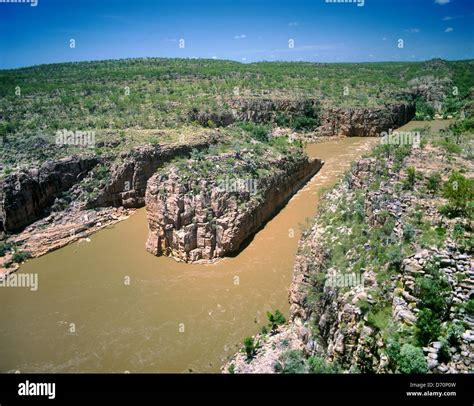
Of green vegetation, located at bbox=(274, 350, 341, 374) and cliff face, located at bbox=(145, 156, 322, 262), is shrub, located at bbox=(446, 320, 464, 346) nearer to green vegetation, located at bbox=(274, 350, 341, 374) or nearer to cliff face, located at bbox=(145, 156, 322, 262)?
green vegetation, located at bbox=(274, 350, 341, 374)

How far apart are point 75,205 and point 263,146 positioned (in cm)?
1073

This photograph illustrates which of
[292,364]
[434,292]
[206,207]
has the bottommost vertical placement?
[292,364]

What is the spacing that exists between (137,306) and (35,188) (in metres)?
9.74

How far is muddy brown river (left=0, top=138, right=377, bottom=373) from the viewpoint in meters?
11.9

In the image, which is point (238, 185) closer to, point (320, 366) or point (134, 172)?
point (134, 172)

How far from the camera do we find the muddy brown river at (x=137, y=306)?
470 inches

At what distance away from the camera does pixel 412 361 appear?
20.9 feet

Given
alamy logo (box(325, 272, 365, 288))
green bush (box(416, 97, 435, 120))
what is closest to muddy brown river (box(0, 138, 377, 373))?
alamy logo (box(325, 272, 365, 288))

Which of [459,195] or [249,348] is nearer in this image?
[459,195]
